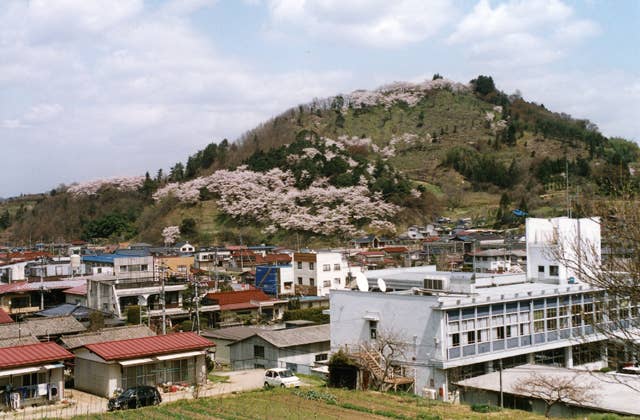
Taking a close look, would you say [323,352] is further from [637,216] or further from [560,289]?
[637,216]

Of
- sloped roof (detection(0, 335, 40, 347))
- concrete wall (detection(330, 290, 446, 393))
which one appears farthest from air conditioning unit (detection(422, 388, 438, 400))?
sloped roof (detection(0, 335, 40, 347))

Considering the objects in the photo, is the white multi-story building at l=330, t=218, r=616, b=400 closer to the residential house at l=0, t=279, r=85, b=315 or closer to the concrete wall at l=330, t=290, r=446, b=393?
the concrete wall at l=330, t=290, r=446, b=393

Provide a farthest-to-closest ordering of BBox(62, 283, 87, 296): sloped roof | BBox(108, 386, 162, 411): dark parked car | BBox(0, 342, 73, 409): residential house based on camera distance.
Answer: BBox(62, 283, 87, 296): sloped roof → BBox(0, 342, 73, 409): residential house → BBox(108, 386, 162, 411): dark parked car

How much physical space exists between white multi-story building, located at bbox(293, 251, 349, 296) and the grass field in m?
23.2

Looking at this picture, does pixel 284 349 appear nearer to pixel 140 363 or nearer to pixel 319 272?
pixel 140 363

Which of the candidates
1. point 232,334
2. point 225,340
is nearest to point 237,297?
point 232,334

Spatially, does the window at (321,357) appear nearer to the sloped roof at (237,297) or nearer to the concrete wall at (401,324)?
the concrete wall at (401,324)

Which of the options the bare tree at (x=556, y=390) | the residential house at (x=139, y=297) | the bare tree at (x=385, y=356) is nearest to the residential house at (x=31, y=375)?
the bare tree at (x=385, y=356)

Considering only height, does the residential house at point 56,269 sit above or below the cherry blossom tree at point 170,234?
below

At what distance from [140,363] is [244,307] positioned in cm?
1544

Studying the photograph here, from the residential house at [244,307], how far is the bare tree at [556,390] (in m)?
18.0

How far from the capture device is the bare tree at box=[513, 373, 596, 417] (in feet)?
48.3

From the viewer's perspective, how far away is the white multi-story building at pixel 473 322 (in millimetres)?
18453

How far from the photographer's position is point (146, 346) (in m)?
18.3
